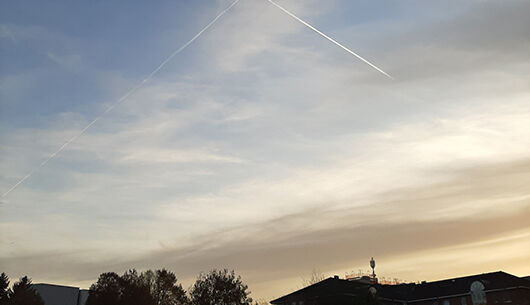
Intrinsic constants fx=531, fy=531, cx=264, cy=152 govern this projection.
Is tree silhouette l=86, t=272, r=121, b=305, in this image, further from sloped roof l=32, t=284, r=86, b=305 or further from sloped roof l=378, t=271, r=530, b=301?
sloped roof l=378, t=271, r=530, b=301

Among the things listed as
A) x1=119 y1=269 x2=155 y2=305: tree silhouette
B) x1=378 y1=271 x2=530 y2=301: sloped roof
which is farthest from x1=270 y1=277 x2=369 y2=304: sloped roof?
x1=119 y1=269 x2=155 y2=305: tree silhouette

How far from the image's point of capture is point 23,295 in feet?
323

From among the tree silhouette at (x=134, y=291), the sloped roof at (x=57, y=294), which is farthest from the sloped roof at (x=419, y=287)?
the sloped roof at (x=57, y=294)

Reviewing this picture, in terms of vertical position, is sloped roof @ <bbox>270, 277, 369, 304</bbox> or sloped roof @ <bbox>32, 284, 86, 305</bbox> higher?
sloped roof @ <bbox>32, 284, 86, 305</bbox>

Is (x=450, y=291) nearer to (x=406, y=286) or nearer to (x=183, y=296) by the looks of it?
(x=406, y=286)

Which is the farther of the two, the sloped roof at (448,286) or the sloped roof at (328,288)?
the sloped roof at (448,286)

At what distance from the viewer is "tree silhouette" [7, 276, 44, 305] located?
3826 inches

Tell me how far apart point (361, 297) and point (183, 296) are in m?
65.0

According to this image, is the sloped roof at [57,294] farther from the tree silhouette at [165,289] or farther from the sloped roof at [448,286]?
the sloped roof at [448,286]

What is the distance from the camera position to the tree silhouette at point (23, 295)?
97.2 meters

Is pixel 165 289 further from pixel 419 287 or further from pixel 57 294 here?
pixel 419 287

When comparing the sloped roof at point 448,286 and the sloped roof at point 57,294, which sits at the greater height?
the sloped roof at point 57,294

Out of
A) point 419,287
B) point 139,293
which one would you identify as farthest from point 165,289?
point 419,287

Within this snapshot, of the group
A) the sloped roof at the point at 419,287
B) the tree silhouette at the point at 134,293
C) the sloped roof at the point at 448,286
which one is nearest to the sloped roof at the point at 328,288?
the sloped roof at the point at 419,287
